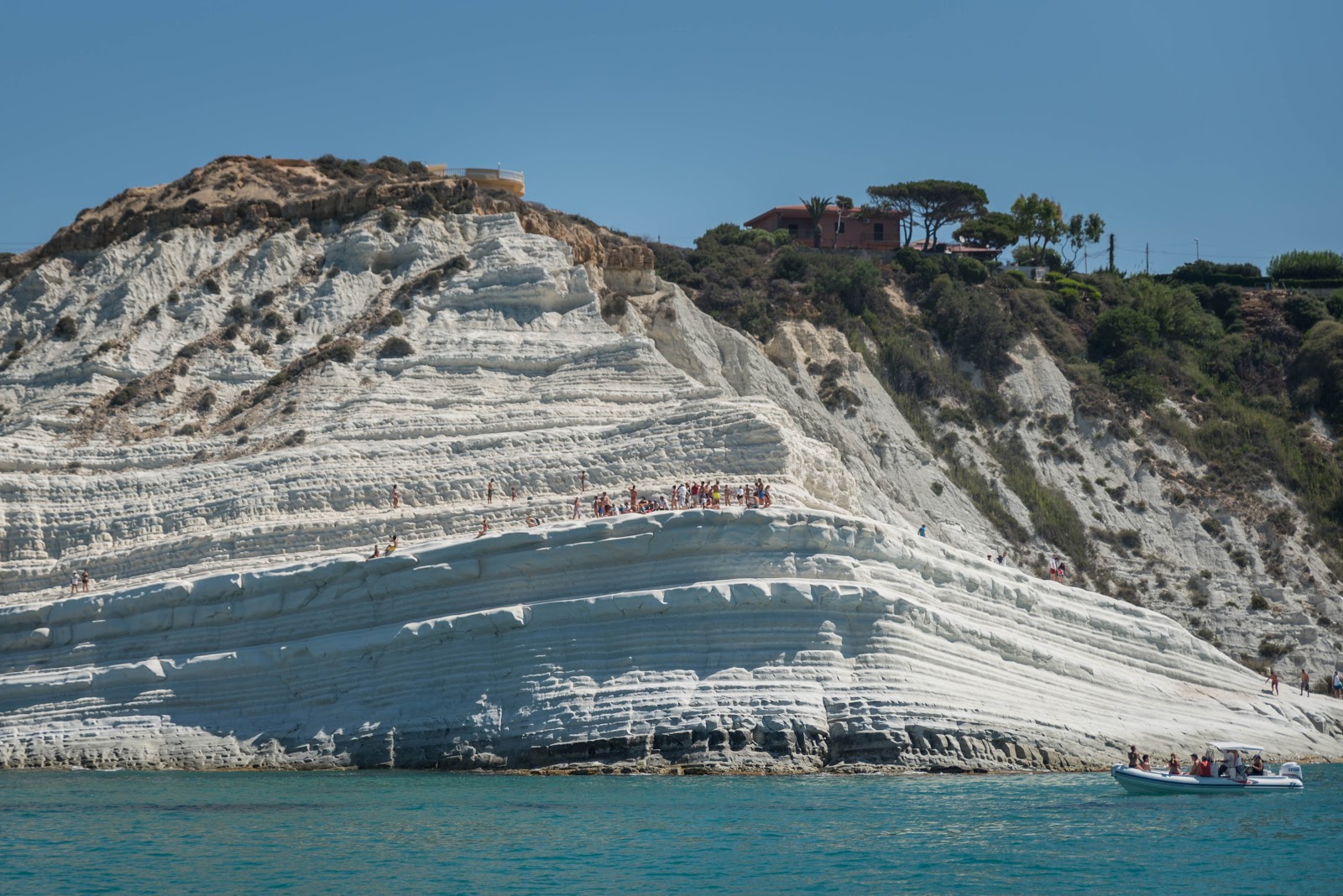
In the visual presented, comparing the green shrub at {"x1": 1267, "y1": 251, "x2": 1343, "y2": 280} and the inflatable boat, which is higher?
the green shrub at {"x1": 1267, "y1": 251, "x2": 1343, "y2": 280}

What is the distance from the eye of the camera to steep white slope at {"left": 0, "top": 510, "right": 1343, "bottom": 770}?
1091 inches

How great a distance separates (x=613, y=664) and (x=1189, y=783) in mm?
10369

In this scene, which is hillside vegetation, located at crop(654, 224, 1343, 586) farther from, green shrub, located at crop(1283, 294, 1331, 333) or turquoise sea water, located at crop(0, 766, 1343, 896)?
turquoise sea water, located at crop(0, 766, 1343, 896)

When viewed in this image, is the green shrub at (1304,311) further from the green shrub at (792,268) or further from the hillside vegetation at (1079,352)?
the green shrub at (792,268)

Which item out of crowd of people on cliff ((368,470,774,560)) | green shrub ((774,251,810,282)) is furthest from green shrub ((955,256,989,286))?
crowd of people on cliff ((368,470,774,560))

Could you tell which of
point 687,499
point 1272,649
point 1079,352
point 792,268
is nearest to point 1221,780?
point 687,499

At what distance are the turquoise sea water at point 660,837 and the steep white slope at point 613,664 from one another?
109cm

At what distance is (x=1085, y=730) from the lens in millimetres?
29797

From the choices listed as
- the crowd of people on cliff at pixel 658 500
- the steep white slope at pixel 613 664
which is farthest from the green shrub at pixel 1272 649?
the crowd of people on cliff at pixel 658 500

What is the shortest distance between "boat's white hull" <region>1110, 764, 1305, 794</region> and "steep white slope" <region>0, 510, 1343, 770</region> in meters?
2.12

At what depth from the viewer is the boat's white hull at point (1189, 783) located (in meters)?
26.7

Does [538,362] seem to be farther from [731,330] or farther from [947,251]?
[947,251]

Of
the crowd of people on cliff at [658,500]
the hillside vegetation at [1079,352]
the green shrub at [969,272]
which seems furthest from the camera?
the green shrub at [969,272]

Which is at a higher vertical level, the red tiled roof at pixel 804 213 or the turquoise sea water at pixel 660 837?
the red tiled roof at pixel 804 213
